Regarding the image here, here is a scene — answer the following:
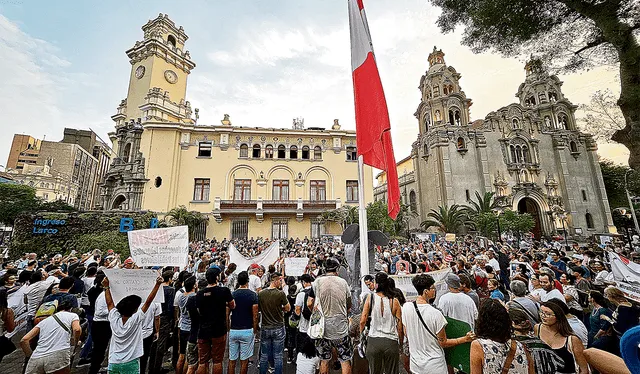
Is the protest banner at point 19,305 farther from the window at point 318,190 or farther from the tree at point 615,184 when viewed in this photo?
the tree at point 615,184

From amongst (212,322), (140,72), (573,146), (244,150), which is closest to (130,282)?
(212,322)

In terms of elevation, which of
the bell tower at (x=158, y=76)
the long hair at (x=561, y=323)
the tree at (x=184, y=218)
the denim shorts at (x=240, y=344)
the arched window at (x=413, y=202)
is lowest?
the denim shorts at (x=240, y=344)

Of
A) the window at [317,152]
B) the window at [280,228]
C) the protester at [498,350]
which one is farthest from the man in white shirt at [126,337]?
the window at [317,152]

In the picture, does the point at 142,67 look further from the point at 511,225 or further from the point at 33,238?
the point at 511,225

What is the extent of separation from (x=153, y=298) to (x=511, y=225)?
88.3 ft

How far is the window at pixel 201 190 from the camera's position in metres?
25.1

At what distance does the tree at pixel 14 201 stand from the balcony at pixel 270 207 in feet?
49.0

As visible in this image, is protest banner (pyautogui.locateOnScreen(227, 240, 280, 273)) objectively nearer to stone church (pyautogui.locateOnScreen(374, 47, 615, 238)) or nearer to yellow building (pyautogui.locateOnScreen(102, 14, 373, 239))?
yellow building (pyautogui.locateOnScreen(102, 14, 373, 239))

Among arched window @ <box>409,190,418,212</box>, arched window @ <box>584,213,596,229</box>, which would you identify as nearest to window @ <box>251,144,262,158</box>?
arched window @ <box>409,190,418,212</box>

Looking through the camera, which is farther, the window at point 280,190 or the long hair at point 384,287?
the window at point 280,190

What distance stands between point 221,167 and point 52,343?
23.6m

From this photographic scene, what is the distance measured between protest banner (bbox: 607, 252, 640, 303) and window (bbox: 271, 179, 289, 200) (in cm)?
2289

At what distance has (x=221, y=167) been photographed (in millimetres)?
25750

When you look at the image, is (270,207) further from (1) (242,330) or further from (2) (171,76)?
(1) (242,330)
